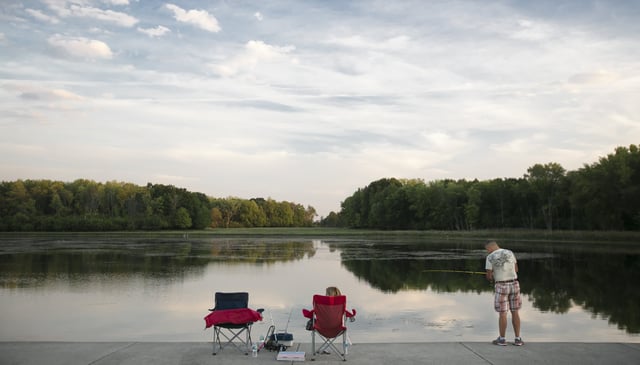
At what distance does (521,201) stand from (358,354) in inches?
3617

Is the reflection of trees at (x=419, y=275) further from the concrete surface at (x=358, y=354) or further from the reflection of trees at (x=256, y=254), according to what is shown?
the concrete surface at (x=358, y=354)

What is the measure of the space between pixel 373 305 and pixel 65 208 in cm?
12085

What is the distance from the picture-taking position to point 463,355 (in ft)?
26.0

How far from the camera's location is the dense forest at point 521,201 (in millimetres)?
63219

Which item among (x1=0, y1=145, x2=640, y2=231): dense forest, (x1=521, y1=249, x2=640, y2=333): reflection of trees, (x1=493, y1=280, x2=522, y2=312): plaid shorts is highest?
(x1=0, y1=145, x2=640, y2=231): dense forest

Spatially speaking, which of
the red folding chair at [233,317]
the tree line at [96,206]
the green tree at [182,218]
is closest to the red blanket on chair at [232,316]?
the red folding chair at [233,317]

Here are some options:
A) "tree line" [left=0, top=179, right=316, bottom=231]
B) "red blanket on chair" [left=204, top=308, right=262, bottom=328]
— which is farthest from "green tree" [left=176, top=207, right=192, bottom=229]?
"red blanket on chair" [left=204, top=308, right=262, bottom=328]

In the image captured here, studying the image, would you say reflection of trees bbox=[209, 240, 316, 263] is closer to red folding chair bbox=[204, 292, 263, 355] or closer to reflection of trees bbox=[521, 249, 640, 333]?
reflection of trees bbox=[521, 249, 640, 333]

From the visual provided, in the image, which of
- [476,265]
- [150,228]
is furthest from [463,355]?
[150,228]

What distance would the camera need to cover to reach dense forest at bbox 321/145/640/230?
6322 cm

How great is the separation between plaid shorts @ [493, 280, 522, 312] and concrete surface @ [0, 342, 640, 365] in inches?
25.2

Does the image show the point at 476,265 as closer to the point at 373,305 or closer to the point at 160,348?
the point at 373,305

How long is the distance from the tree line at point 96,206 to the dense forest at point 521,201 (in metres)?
42.4

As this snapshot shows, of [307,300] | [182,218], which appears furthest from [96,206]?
[307,300]
